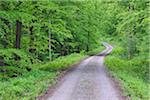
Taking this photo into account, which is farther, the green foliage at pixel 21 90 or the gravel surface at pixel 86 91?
the gravel surface at pixel 86 91

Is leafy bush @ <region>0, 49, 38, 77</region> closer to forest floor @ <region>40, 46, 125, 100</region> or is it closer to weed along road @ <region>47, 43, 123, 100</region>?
forest floor @ <region>40, 46, 125, 100</region>

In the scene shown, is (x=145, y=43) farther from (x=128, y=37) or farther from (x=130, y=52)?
(x=130, y=52)

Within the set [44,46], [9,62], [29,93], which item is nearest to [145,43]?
[44,46]

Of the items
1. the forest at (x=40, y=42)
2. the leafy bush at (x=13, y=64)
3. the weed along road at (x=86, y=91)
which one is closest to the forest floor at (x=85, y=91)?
the weed along road at (x=86, y=91)

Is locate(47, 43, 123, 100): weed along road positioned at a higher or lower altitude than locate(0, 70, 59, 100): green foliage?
lower

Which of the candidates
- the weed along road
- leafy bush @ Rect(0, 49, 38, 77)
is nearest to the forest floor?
the weed along road

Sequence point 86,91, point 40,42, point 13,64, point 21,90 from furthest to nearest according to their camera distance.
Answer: point 40,42
point 13,64
point 86,91
point 21,90

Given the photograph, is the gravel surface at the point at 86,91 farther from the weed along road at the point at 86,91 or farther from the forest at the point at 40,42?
the forest at the point at 40,42

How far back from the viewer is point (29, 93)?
570 inches

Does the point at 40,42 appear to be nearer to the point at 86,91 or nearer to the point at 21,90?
the point at 21,90

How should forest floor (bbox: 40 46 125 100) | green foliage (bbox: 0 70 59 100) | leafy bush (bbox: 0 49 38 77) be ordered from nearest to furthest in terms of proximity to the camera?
1. green foliage (bbox: 0 70 59 100)
2. forest floor (bbox: 40 46 125 100)
3. leafy bush (bbox: 0 49 38 77)

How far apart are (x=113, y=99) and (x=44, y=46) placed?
50.4 feet

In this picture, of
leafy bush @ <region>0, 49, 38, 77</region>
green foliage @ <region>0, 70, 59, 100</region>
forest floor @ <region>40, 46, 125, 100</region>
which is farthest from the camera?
leafy bush @ <region>0, 49, 38, 77</region>

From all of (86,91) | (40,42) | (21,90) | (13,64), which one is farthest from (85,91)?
(40,42)
